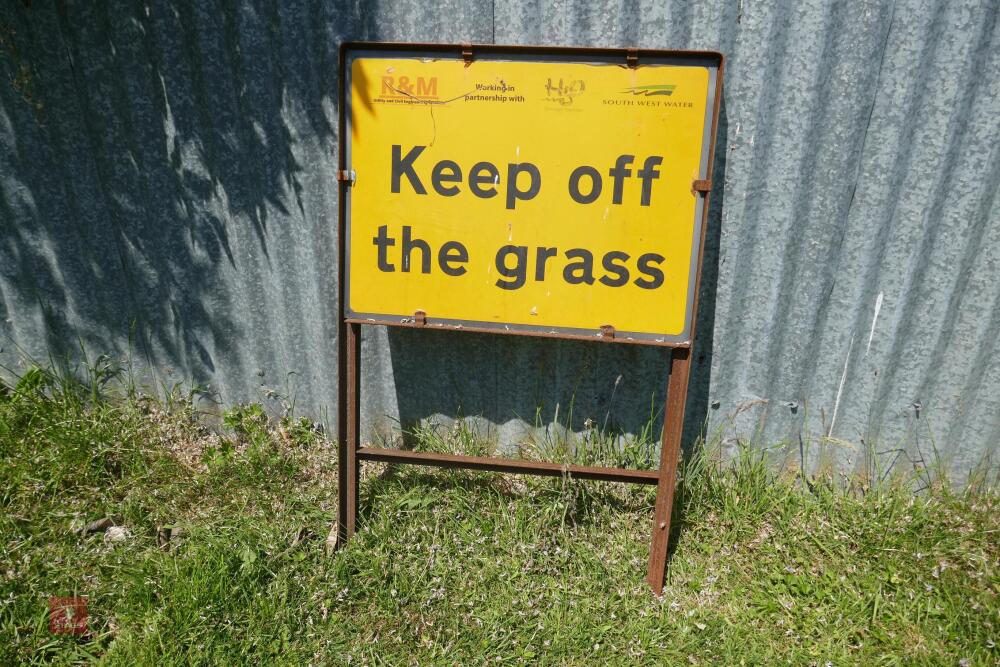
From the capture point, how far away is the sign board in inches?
95.1

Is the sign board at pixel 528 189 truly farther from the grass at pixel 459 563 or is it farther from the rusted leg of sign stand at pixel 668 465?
the grass at pixel 459 563

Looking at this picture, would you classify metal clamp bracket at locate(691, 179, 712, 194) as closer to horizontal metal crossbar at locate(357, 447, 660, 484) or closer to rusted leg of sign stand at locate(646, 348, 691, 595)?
rusted leg of sign stand at locate(646, 348, 691, 595)

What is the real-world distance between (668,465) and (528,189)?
118 centimetres

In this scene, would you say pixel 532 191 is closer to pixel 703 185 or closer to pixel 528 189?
pixel 528 189

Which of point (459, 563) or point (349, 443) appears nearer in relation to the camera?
point (459, 563)

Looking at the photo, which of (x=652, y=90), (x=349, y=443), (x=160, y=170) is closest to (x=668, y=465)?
(x=349, y=443)

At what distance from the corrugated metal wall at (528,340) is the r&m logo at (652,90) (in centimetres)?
30

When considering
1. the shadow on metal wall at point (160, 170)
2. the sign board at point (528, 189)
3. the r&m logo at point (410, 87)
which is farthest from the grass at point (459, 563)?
the r&m logo at point (410, 87)

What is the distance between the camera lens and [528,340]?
9.74 ft

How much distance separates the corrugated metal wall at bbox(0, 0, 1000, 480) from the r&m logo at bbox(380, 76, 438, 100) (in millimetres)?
317

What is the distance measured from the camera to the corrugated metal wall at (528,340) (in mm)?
2525

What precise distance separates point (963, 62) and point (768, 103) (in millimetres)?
666

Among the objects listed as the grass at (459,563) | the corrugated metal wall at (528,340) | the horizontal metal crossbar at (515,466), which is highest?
the corrugated metal wall at (528,340)

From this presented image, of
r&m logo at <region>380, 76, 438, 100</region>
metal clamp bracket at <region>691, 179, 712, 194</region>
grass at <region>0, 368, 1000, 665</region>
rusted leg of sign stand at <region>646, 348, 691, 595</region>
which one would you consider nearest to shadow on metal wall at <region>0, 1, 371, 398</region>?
r&m logo at <region>380, 76, 438, 100</region>
